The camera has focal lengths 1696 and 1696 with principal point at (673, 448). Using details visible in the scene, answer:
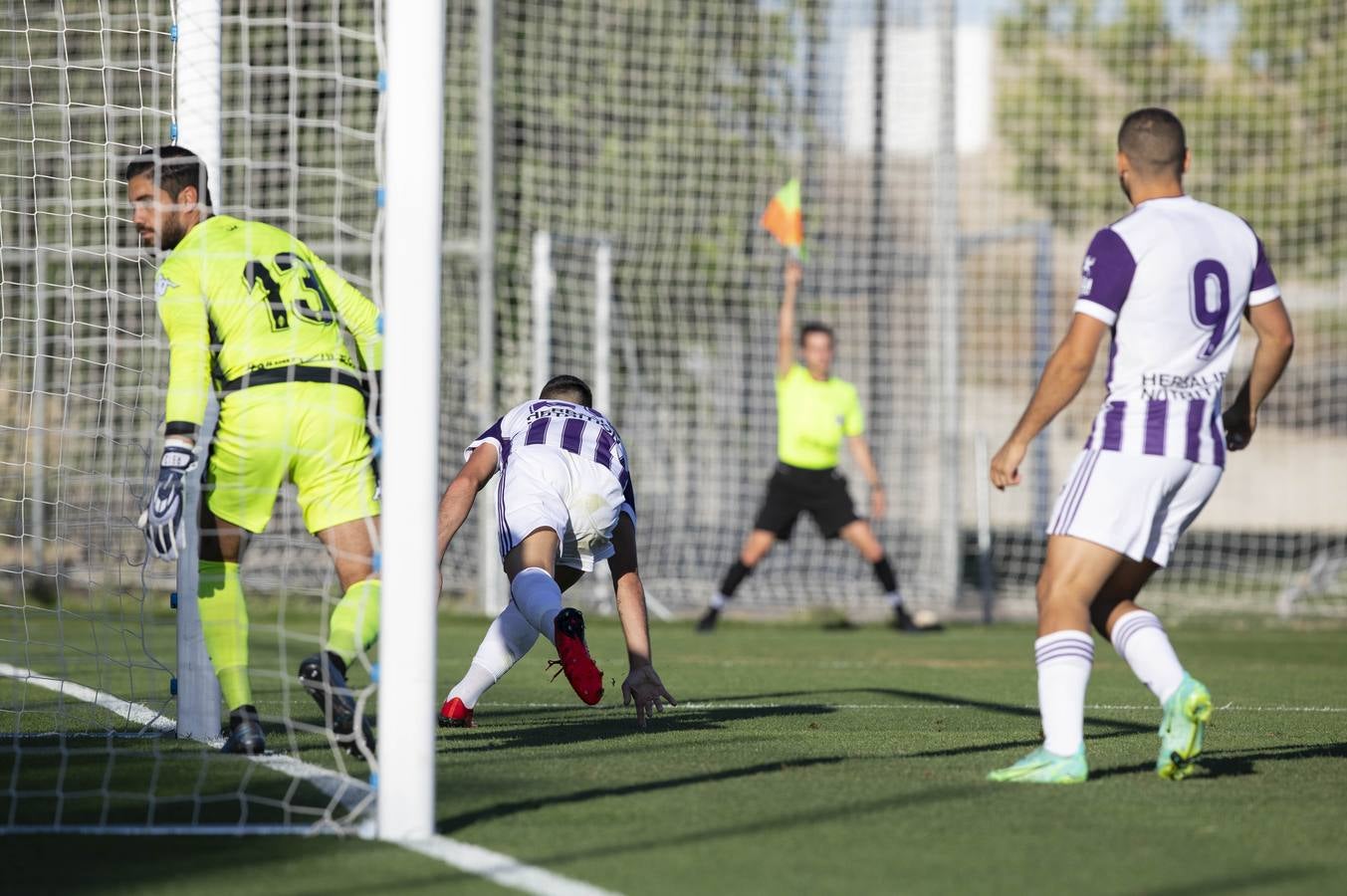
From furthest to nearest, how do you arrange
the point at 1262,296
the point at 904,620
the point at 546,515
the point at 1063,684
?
the point at 904,620, the point at 546,515, the point at 1262,296, the point at 1063,684

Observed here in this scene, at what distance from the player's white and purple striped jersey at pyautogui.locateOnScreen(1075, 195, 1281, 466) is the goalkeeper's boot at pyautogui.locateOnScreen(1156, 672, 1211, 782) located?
28.3 inches

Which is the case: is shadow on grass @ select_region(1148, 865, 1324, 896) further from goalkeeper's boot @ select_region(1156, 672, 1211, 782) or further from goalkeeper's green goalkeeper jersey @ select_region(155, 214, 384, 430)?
goalkeeper's green goalkeeper jersey @ select_region(155, 214, 384, 430)

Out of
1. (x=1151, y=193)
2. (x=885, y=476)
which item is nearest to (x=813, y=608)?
(x=885, y=476)

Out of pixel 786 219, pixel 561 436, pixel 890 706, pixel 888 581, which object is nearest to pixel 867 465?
pixel 888 581

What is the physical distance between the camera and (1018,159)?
1051 inches

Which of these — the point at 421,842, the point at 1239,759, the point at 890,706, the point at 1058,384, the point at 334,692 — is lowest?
the point at 890,706

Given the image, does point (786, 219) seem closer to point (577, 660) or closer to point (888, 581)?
point (888, 581)

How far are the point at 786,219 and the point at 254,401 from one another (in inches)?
286

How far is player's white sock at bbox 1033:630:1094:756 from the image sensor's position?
17.0ft

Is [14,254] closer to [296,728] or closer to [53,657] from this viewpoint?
[53,657]

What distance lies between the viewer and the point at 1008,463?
5.25m

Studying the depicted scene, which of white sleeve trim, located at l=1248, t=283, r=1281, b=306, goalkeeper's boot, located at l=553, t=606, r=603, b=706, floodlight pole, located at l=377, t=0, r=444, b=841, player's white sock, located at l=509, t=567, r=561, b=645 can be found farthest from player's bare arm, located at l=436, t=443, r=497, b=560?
white sleeve trim, located at l=1248, t=283, r=1281, b=306

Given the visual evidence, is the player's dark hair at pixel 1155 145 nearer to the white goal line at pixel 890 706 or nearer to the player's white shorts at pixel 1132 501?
the player's white shorts at pixel 1132 501

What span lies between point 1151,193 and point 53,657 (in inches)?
294
